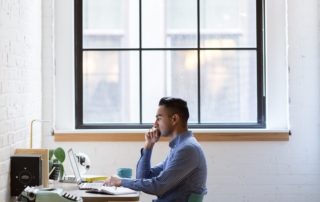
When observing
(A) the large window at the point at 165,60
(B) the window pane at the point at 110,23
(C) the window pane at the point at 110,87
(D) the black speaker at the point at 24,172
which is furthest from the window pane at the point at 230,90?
(D) the black speaker at the point at 24,172

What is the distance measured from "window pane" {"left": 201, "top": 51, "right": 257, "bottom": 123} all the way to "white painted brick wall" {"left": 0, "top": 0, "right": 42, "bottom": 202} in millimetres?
1380

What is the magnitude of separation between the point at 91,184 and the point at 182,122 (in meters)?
0.71

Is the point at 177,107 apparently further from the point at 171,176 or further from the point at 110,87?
the point at 110,87

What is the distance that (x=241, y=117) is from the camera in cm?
538

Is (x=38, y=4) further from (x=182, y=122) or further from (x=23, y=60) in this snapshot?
(x=182, y=122)

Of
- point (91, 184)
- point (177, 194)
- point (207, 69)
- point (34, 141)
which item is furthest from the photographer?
point (207, 69)

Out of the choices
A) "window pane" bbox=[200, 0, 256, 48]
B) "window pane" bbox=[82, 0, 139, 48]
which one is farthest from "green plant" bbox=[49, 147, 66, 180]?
"window pane" bbox=[200, 0, 256, 48]

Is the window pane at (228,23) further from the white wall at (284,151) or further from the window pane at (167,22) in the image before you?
the white wall at (284,151)

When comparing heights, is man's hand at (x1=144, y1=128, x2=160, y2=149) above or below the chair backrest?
above

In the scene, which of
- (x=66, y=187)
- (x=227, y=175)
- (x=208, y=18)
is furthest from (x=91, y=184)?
(x=208, y=18)

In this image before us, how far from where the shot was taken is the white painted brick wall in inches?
156

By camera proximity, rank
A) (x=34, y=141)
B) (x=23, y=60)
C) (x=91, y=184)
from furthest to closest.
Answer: (x=34, y=141), (x=23, y=60), (x=91, y=184)

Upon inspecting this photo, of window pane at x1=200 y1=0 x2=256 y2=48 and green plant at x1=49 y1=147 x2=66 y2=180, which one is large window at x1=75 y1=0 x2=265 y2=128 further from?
green plant at x1=49 y1=147 x2=66 y2=180

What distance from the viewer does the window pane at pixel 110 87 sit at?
212 inches
